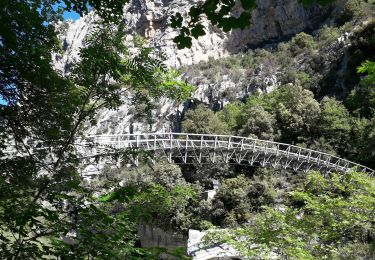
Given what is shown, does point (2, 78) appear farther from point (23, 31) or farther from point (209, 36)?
point (209, 36)

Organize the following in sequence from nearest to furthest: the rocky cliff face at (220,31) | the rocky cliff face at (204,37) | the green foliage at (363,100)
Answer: the green foliage at (363,100) → the rocky cliff face at (204,37) → the rocky cliff face at (220,31)

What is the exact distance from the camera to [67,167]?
4.36 meters

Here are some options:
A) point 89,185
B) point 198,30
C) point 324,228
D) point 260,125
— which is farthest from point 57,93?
point 260,125

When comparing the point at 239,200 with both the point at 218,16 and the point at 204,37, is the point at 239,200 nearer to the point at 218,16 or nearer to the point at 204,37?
the point at 218,16

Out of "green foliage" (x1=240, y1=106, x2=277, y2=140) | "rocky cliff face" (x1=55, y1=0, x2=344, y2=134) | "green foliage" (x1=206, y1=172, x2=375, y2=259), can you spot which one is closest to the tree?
"green foliage" (x1=206, y1=172, x2=375, y2=259)

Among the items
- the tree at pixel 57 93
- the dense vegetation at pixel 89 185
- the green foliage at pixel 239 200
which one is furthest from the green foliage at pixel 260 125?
the tree at pixel 57 93

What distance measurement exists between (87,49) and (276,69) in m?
40.9

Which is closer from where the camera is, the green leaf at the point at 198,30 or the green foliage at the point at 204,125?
the green leaf at the point at 198,30

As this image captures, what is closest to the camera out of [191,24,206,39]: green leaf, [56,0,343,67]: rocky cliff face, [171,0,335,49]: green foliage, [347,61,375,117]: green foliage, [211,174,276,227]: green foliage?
[171,0,335,49]: green foliage

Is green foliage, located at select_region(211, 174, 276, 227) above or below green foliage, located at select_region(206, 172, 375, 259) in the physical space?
below

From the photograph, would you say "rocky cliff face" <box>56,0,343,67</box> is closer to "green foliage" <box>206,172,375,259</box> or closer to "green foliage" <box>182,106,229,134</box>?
"green foliage" <box>182,106,229,134</box>

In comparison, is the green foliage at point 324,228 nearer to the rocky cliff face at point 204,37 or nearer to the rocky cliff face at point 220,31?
the rocky cliff face at point 204,37

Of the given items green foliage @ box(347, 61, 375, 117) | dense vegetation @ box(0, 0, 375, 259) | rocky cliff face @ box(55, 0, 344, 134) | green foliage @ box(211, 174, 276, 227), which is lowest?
green foliage @ box(211, 174, 276, 227)

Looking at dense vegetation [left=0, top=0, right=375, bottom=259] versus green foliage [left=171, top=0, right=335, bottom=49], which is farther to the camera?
dense vegetation [left=0, top=0, right=375, bottom=259]
